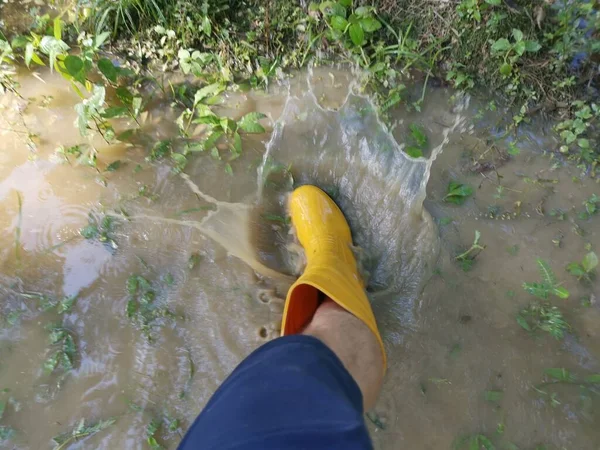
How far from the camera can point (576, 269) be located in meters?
1.78

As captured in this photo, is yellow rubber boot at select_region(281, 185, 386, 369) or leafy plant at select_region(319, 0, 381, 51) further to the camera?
leafy plant at select_region(319, 0, 381, 51)

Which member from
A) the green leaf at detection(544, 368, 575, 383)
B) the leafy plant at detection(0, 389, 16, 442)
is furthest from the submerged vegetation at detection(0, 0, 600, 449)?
the leafy plant at detection(0, 389, 16, 442)

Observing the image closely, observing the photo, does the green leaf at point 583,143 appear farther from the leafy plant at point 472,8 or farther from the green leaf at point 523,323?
the green leaf at point 523,323

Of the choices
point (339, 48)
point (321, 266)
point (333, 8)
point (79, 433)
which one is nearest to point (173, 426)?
point (79, 433)

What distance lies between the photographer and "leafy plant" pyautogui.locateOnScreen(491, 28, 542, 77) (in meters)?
1.92

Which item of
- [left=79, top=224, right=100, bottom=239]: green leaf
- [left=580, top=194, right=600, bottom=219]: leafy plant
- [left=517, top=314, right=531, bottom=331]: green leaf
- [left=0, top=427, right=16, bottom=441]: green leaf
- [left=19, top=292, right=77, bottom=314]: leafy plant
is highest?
[left=580, top=194, right=600, bottom=219]: leafy plant

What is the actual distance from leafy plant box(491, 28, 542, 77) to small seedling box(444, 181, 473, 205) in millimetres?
601

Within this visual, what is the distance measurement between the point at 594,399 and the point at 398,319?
0.81 meters

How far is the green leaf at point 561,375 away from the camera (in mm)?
1641

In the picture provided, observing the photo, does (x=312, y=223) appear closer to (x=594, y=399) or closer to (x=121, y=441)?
(x=121, y=441)

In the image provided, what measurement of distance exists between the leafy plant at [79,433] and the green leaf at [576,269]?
6.60ft

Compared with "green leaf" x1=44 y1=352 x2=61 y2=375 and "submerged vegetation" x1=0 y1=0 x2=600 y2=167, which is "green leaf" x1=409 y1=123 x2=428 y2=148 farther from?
"green leaf" x1=44 y1=352 x2=61 y2=375

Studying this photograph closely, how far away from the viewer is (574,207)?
6.24 ft

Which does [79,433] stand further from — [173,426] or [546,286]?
[546,286]
